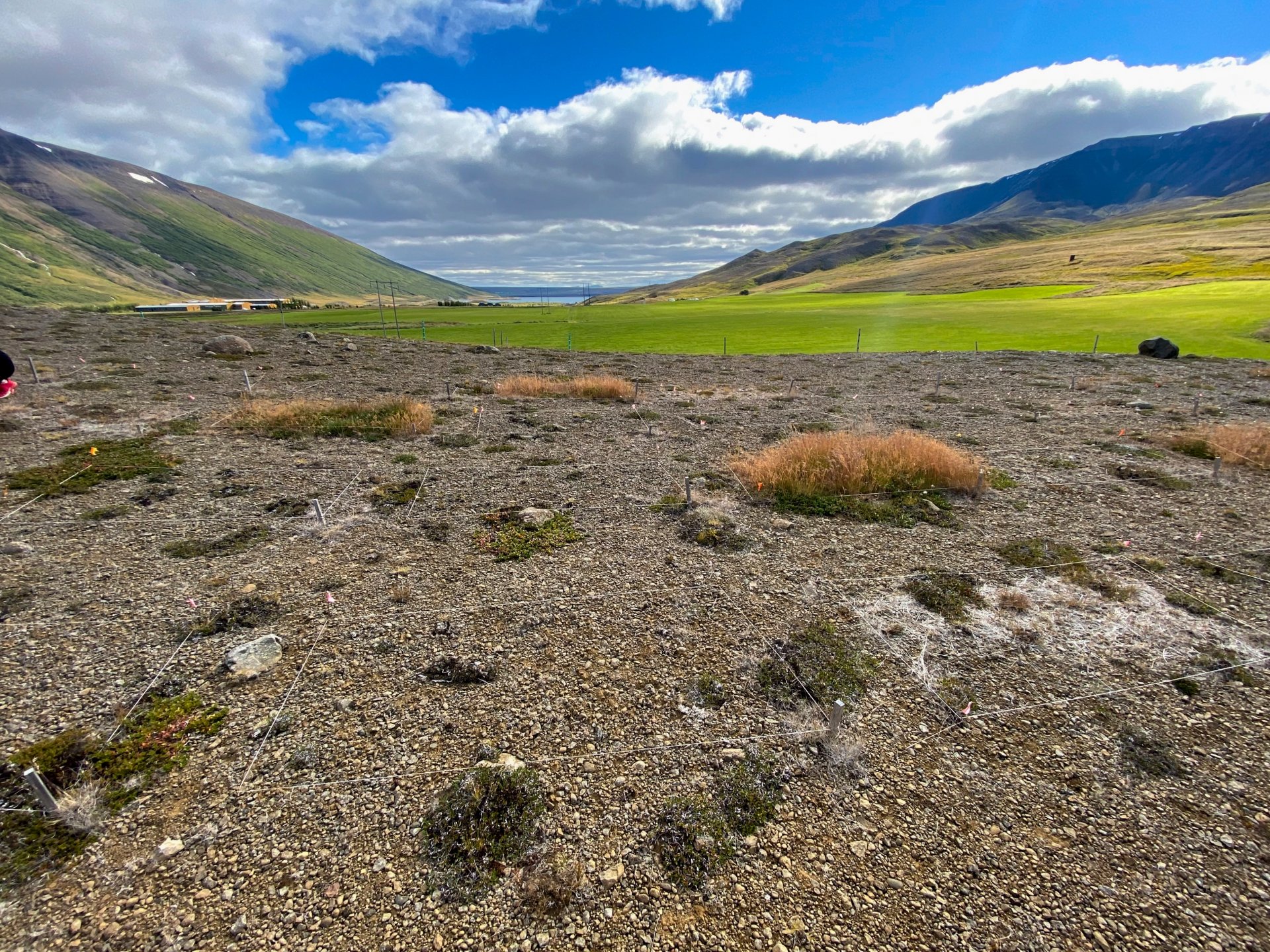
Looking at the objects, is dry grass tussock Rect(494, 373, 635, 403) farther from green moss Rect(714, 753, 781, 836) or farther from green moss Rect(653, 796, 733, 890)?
green moss Rect(653, 796, 733, 890)

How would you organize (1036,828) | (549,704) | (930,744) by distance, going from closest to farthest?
(1036,828) → (930,744) → (549,704)

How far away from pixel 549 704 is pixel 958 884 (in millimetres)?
4350

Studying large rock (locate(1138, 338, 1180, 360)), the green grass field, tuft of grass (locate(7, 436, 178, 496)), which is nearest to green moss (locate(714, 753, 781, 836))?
tuft of grass (locate(7, 436, 178, 496))

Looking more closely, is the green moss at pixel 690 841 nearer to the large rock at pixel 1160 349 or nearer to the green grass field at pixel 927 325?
the large rock at pixel 1160 349

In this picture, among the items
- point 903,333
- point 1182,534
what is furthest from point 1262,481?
point 903,333

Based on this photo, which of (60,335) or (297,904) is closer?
(297,904)

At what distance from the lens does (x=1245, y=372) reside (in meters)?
28.2

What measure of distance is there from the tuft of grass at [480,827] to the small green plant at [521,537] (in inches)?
187

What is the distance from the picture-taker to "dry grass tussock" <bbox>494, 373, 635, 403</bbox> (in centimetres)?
2491

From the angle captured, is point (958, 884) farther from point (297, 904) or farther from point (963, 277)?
point (963, 277)

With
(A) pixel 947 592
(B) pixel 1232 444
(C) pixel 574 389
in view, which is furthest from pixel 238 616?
(B) pixel 1232 444

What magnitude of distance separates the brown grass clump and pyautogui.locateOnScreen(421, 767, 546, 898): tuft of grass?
64.0 feet

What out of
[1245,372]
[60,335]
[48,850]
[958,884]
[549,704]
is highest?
[60,335]

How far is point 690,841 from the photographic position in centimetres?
496
